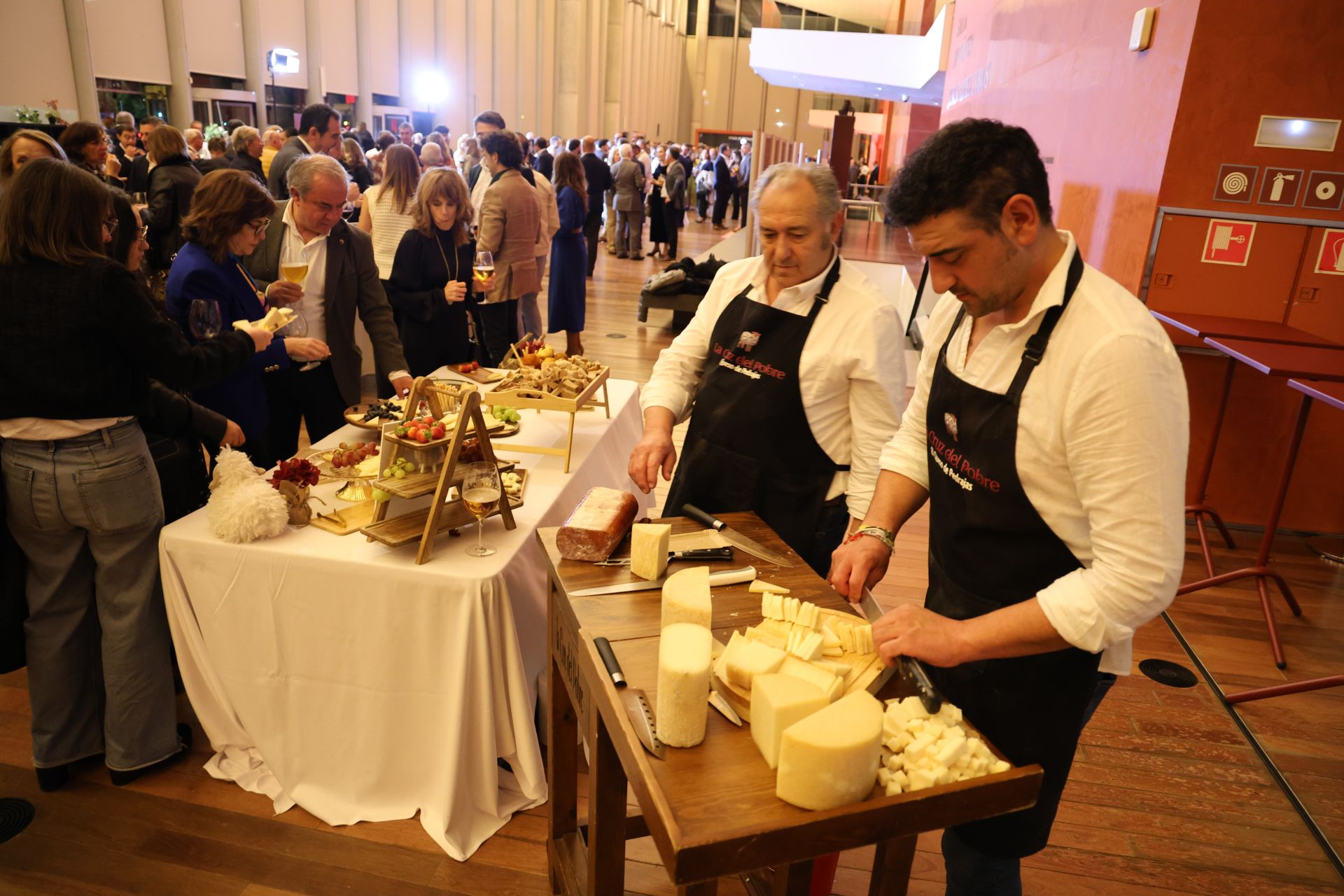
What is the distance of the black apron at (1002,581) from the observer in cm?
142

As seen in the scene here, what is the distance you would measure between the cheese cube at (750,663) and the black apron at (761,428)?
3.06ft

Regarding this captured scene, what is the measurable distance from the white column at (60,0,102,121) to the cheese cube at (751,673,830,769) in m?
11.5

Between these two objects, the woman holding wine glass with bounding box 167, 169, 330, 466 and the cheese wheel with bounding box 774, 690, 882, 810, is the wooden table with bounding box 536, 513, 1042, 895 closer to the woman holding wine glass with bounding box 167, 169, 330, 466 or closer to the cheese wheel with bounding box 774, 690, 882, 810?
the cheese wheel with bounding box 774, 690, 882, 810

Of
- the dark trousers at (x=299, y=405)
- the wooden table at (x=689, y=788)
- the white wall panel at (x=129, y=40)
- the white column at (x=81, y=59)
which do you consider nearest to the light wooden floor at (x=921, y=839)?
the wooden table at (x=689, y=788)

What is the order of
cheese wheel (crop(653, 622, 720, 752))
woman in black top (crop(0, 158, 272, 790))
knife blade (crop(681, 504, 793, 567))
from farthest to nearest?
woman in black top (crop(0, 158, 272, 790)) < knife blade (crop(681, 504, 793, 567)) < cheese wheel (crop(653, 622, 720, 752))

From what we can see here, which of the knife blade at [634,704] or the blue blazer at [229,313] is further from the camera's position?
the blue blazer at [229,313]

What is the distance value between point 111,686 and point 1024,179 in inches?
102

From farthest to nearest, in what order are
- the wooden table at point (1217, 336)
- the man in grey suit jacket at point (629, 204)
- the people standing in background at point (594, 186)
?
the man in grey suit jacket at point (629, 204) < the people standing in background at point (594, 186) < the wooden table at point (1217, 336)

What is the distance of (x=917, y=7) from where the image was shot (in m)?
21.0

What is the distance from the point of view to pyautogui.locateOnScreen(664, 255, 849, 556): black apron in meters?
2.19

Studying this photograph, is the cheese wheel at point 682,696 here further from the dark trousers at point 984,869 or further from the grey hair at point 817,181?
the grey hair at point 817,181

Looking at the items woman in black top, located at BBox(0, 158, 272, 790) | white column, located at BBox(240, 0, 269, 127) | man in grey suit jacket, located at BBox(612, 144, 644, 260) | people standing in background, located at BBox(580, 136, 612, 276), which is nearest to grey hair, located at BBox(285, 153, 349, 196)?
woman in black top, located at BBox(0, 158, 272, 790)

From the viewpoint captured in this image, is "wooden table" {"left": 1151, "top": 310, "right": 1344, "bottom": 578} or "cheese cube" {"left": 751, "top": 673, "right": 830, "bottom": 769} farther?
"wooden table" {"left": 1151, "top": 310, "right": 1344, "bottom": 578}

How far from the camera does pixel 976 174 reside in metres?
1.25
